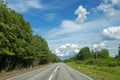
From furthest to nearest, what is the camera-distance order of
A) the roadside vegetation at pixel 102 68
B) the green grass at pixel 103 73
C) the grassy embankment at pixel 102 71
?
the roadside vegetation at pixel 102 68 < the grassy embankment at pixel 102 71 < the green grass at pixel 103 73

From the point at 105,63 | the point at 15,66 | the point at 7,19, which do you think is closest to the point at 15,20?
the point at 7,19

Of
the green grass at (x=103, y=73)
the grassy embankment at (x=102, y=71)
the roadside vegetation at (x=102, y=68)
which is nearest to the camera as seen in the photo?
the green grass at (x=103, y=73)

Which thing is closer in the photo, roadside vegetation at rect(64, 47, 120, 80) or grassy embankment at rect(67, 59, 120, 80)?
grassy embankment at rect(67, 59, 120, 80)

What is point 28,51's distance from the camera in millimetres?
58812

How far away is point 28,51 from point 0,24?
2506cm

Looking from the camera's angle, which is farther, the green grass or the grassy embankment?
the grassy embankment

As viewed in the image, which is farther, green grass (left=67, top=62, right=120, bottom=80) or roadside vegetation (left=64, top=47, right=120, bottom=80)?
roadside vegetation (left=64, top=47, right=120, bottom=80)

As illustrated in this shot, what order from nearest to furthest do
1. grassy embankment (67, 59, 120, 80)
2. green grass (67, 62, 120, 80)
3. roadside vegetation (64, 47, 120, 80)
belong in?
green grass (67, 62, 120, 80) < grassy embankment (67, 59, 120, 80) < roadside vegetation (64, 47, 120, 80)

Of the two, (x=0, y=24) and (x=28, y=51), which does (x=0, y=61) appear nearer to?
(x=28, y=51)

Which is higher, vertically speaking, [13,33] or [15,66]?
[13,33]

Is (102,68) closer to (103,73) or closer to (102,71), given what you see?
(102,71)

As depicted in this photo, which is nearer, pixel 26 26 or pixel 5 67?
pixel 5 67

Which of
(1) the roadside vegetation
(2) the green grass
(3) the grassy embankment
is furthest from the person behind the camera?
(1) the roadside vegetation

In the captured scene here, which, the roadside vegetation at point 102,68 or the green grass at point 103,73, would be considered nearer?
the green grass at point 103,73
